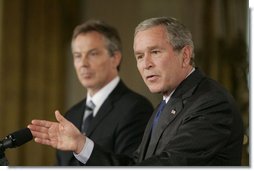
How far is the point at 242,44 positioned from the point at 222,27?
0.14 m

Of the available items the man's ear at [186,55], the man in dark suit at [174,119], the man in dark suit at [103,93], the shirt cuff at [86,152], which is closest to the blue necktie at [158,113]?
the man in dark suit at [174,119]

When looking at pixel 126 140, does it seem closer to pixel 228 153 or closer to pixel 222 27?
pixel 228 153

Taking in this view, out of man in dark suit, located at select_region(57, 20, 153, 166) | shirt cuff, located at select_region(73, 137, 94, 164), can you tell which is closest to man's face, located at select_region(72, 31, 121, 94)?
man in dark suit, located at select_region(57, 20, 153, 166)

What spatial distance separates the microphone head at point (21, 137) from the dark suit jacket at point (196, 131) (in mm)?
351

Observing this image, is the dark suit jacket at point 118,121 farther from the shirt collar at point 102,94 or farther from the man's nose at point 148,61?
the man's nose at point 148,61

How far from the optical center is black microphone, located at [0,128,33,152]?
6.42 ft

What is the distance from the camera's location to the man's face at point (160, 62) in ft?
7.59

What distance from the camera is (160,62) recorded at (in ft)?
7.68

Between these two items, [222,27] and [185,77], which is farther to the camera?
[222,27]

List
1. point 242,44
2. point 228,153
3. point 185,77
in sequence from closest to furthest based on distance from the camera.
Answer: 1. point 228,153
2. point 185,77
3. point 242,44

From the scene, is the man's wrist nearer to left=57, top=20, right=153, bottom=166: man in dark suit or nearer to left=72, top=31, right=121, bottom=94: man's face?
left=57, top=20, right=153, bottom=166: man in dark suit

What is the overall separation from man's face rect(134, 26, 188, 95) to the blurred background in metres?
0.09

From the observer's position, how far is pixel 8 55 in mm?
2609

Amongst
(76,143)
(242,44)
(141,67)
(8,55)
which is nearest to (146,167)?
(76,143)
